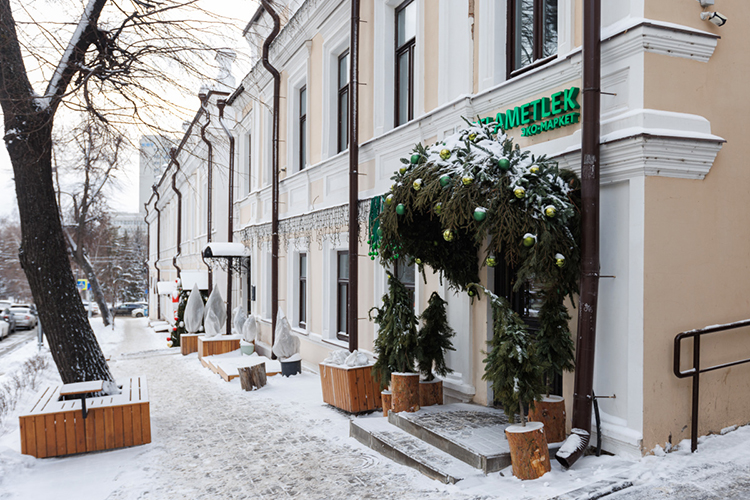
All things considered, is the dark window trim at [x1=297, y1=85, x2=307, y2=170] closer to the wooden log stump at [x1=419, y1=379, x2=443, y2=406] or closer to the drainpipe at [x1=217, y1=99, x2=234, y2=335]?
the drainpipe at [x1=217, y1=99, x2=234, y2=335]

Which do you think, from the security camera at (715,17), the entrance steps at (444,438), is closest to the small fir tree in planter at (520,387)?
the entrance steps at (444,438)

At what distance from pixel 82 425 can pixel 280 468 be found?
2.47 meters

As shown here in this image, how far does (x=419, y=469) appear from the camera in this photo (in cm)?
526

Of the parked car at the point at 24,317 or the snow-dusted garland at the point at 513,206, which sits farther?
the parked car at the point at 24,317

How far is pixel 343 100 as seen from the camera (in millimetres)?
11102

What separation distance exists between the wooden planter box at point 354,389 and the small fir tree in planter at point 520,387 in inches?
120

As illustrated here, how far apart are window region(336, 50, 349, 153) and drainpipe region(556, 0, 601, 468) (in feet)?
21.0

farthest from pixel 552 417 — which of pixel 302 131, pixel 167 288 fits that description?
pixel 167 288

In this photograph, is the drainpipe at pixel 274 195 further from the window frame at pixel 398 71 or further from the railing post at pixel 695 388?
the railing post at pixel 695 388

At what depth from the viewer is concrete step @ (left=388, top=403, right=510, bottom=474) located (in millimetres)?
4984

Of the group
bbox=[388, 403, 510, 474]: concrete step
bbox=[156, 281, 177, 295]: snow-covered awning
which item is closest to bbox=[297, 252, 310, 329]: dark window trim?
bbox=[388, 403, 510, 474]: concrete step

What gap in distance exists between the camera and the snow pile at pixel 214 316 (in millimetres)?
14344

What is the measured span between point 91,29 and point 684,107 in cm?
657

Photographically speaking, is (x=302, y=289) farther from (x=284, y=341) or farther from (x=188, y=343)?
(x=188, y=343)
